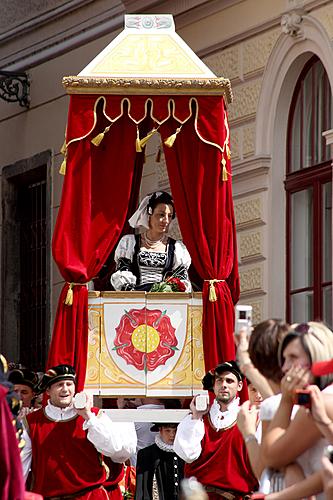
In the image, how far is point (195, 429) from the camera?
40.2ft

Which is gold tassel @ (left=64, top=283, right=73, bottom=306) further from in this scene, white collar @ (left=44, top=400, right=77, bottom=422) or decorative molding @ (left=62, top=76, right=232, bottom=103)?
decorative molding @ (left=62, top=76, right=232, bottom=103)

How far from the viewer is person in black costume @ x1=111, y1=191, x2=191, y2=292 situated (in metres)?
13.2

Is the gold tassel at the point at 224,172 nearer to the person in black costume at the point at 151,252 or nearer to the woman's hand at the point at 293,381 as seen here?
Answer: the person in black costume at the point at 151,252

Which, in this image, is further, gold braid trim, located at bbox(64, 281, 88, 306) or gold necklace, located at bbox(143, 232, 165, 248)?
gold necklace, located at bbox(143, 232, 165, 248)

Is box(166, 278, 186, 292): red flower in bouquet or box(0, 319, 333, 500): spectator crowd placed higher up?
box(166, 278, 186, 292): red flower in bouquet

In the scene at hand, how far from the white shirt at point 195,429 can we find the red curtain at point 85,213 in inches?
32.6

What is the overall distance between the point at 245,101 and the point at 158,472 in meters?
4.94

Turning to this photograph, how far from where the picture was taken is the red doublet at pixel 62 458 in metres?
12.3

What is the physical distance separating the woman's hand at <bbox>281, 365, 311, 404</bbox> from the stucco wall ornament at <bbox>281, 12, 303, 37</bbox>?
27.5 feet

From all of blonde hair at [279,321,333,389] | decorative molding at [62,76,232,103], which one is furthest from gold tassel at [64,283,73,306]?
blonde hair at [279,321,333,389]

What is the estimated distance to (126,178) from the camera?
13.3 metres

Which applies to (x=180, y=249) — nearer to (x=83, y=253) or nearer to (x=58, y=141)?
(x=83, y=253)

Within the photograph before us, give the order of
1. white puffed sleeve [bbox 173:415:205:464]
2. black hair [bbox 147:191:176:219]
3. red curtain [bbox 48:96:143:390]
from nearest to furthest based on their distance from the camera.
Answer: white puffed sleeve [bbox 173:415:205:464], red curtain [bbox 48:96:143:390], black hair [bbox 147:191:176:219]

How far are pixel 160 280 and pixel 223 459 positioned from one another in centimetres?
157
